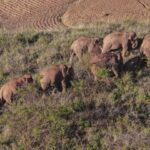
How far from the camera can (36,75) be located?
44.7ft

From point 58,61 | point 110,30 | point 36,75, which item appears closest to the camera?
point 36,75

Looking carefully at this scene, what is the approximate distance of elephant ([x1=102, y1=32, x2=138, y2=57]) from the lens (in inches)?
562

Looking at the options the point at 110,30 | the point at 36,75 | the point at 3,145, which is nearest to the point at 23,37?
the point at 110,30

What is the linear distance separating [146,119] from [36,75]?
305cm

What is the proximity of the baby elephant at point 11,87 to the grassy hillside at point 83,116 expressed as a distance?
6.0 inches

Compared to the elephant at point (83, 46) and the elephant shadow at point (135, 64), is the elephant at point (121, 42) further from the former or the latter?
the elephant shadow at point (135, 64)

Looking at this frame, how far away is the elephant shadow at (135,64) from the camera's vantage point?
13398mm

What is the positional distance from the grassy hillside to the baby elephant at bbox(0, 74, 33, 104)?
0.15m

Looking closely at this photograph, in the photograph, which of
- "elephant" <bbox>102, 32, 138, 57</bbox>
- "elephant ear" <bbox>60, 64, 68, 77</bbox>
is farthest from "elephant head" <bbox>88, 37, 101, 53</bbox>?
"elephant ear" <bbox>60, 64, 68, 77</bbox>

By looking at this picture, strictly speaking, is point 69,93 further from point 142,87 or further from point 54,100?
point 142,87

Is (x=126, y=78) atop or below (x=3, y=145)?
atop

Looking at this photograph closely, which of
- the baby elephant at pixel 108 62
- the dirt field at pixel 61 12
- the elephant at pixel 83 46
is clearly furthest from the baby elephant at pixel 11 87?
the dirt field at pixel 61 12

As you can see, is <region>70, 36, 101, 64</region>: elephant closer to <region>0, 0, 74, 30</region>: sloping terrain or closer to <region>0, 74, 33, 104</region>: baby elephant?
<region>0, 74, 33, 104</region>: baby elephant

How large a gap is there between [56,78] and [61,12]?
11943mm
